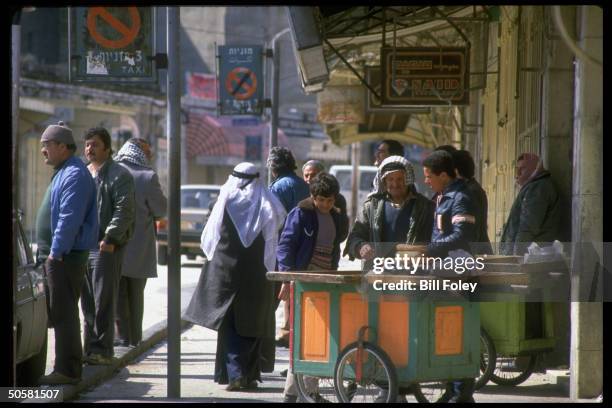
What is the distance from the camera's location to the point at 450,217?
772 centimetres

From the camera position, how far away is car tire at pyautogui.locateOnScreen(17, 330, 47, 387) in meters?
8.28

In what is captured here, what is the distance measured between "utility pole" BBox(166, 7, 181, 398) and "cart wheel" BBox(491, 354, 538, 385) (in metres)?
2.44

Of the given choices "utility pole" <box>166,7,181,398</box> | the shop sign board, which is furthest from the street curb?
the shop sign board

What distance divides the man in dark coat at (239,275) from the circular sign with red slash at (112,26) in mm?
1278

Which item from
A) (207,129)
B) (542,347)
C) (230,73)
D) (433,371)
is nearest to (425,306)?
(433,371)

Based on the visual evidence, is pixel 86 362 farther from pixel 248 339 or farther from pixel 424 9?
pixel 424 9

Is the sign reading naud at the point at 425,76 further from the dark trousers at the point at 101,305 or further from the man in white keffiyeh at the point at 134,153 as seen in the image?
the dark trousers at the point at 101,305

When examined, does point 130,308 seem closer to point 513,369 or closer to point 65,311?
point 65,311

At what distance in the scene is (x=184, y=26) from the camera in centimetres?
5488

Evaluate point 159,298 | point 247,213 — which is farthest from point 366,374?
point 159,298

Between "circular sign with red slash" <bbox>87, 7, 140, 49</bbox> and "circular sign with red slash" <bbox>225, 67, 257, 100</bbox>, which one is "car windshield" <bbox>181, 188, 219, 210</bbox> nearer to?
"circular sign with red slash" <bbox>225, 67, 257, 100</bbox>

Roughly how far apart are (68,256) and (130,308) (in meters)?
2.71

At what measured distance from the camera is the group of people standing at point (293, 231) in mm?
8031

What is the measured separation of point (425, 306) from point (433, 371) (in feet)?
1.29
